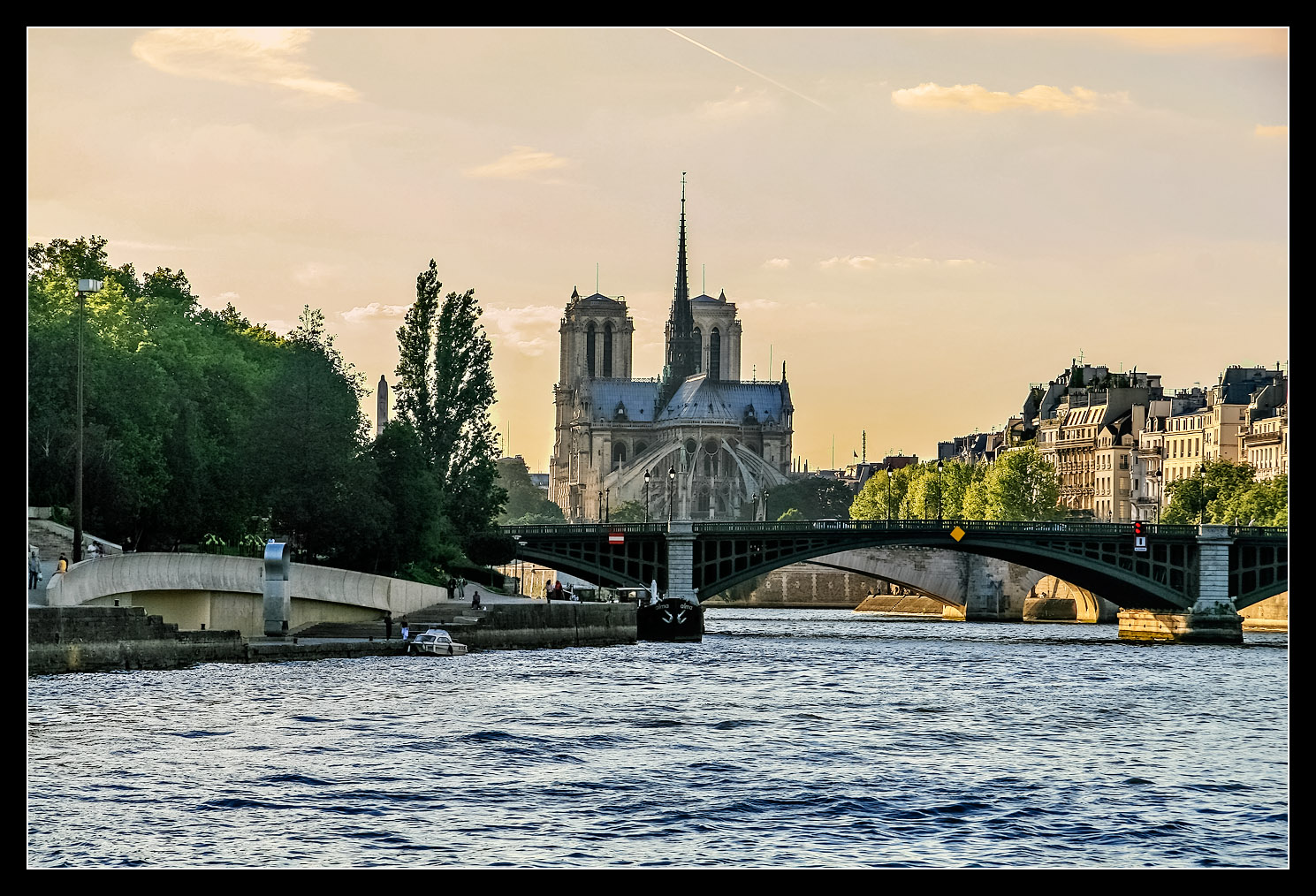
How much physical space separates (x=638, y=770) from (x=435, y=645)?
28.0m

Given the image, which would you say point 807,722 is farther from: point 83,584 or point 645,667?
point 645,667

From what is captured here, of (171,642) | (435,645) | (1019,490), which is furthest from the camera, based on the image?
(1019,490)

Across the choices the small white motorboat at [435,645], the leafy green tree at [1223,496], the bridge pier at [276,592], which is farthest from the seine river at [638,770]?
the leafy green tree at [1223,496]

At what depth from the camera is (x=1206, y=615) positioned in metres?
83.3

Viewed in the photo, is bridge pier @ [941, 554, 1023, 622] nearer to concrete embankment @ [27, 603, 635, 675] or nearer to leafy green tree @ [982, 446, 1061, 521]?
leafy green tree @ [982, 446, 1061, 521]

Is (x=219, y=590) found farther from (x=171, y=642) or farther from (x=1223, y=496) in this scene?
(x=1223, y=496)

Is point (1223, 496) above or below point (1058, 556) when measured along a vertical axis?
above

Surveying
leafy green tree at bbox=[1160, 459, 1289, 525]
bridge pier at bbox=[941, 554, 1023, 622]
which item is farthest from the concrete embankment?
bridge pier at bbox=[941, 554, 1023, 622]

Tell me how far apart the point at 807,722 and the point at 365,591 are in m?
24.2

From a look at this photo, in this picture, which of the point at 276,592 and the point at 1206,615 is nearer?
the point at 276,592

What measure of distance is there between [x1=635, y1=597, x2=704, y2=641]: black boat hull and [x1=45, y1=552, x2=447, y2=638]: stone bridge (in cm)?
1376

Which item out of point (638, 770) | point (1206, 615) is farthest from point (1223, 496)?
point (638, 770)

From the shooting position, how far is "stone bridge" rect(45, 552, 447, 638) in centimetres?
4191
